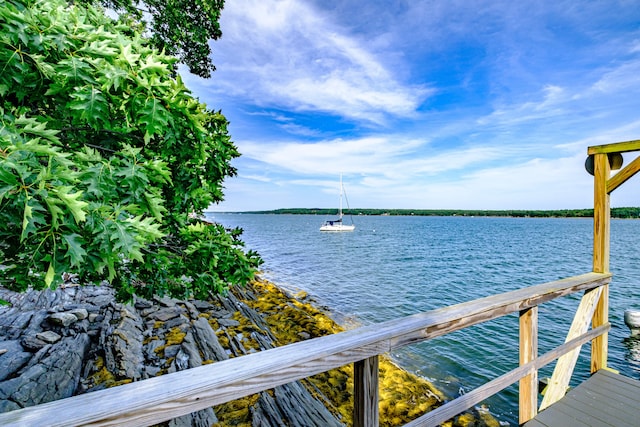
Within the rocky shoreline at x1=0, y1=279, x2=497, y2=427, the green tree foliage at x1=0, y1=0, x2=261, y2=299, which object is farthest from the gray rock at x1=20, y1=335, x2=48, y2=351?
the green tree foliage at x1=0, y1=0, x2=261, y2=299

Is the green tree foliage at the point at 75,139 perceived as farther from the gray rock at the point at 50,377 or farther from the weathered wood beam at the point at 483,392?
→ the gray rock at the point at 50,377

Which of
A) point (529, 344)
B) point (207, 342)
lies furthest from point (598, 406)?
point (207, 342)

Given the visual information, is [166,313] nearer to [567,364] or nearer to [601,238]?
[567,364]

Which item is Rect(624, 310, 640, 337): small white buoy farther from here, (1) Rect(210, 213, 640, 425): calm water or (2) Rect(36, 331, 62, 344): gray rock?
(2) Rect(36, 331, 62, 344): gray rock

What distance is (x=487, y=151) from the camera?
48562mm

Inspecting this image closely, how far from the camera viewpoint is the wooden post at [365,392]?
4.49ft

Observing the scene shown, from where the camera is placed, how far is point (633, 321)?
9.23 meters

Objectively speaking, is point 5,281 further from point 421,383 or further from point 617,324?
point 617,324

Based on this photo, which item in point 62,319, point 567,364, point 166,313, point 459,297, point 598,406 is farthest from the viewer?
point 459,297

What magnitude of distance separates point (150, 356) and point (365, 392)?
478 centimetres

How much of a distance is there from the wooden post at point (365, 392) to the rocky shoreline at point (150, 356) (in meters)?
2.84

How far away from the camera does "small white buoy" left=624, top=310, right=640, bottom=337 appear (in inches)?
360

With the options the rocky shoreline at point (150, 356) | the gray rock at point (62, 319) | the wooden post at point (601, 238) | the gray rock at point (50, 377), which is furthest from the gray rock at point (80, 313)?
the wooden post at point (601, 238)

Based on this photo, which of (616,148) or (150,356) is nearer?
(616,148)
